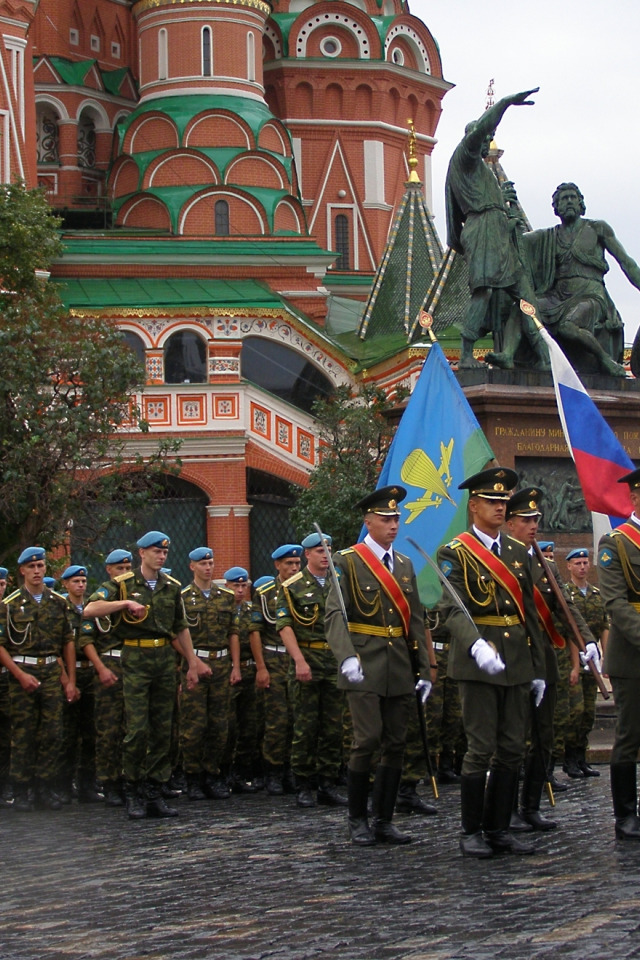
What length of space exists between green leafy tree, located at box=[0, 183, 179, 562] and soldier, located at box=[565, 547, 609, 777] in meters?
8.81

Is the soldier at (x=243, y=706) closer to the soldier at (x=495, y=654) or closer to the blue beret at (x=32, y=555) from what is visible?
the blue beret at (x=32, y=555)

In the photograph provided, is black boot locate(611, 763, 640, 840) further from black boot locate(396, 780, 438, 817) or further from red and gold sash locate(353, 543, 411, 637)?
black boot locate(396, 780, 438, 817)

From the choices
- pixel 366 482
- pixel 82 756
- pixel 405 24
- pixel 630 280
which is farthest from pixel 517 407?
pixel 405 24

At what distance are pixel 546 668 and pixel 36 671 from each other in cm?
435

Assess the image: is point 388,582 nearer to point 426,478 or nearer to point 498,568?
point 498,568

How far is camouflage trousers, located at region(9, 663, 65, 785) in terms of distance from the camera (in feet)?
38.8

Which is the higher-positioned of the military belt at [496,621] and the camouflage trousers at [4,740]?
the military belt at [496,621]

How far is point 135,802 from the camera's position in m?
10.6

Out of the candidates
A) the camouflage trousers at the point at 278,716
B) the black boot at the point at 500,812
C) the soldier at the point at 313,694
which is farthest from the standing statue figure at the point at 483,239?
the black boot at the point at 500,812

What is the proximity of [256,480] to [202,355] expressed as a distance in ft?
7.81

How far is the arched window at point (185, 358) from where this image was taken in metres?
30.1

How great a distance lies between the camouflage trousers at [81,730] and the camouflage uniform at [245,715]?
1002 millimetres

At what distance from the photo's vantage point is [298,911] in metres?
6.86

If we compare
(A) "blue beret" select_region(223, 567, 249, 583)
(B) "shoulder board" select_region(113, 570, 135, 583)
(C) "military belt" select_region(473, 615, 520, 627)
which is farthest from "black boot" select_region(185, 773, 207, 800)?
(C) "military belt" select_region(473, 615, 520, 627)
